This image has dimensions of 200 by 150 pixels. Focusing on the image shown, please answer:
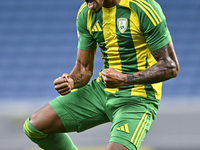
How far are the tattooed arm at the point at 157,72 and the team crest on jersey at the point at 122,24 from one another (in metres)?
0.26

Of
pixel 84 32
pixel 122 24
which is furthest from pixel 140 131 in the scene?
pixel 84 32

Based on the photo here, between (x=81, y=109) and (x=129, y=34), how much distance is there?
2.15ft

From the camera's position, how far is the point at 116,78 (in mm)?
2119

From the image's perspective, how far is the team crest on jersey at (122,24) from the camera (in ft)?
7.41

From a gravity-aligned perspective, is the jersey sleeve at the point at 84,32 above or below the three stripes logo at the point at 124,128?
above

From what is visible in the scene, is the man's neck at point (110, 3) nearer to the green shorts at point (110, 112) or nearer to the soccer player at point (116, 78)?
the soccer player at point (116, 78)

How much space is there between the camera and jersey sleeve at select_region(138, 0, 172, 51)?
2.14 meters

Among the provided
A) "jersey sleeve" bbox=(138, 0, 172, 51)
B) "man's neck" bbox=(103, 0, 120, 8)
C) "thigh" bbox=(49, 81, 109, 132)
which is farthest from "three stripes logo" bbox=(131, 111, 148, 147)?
"man's neck" bbox=(103, 0, 120, 8)

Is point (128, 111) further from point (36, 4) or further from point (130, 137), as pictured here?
point (36, 4)

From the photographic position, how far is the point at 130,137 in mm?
2168

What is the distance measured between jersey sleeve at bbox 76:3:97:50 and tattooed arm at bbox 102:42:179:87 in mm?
450

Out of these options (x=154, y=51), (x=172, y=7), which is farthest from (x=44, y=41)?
(x=154, y=51)

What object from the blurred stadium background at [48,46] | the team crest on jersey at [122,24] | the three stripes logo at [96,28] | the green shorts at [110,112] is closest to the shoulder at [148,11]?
the team crest on jersey at [122,24]

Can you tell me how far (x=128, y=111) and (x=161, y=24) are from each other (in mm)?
610
